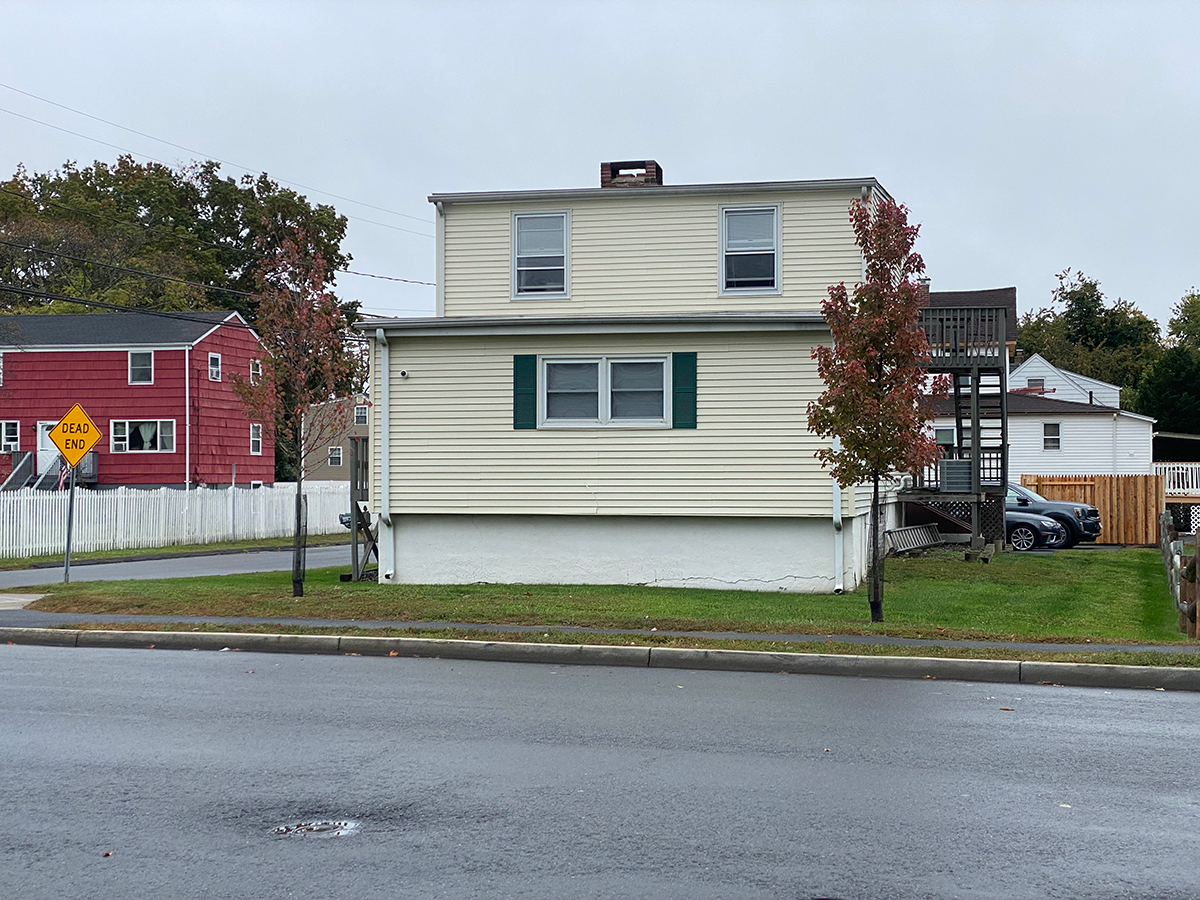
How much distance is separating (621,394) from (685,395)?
3.42 ft

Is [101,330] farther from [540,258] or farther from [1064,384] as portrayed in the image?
[1064,384]

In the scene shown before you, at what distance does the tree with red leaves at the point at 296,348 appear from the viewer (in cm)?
1692

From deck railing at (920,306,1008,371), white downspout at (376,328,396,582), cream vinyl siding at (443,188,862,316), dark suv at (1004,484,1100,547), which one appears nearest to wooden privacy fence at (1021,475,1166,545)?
dark suv at (1004,484,1100,547)

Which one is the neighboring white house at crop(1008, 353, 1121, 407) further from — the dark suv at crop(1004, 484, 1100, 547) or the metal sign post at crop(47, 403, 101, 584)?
the metal sign post at crop(47, 403, 101, 584)

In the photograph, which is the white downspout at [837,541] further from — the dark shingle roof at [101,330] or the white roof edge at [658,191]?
the dark shingle roof at [101,330]

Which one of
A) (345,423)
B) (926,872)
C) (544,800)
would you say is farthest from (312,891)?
(345,423)

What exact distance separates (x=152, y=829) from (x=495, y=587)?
12808mm

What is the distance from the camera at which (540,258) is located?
69.1 ft

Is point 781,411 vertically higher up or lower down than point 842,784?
higher up

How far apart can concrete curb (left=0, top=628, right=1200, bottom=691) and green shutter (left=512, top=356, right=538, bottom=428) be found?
22.5 feet

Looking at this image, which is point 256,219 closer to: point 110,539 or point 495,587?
point 110,539

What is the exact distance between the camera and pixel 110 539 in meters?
32.6

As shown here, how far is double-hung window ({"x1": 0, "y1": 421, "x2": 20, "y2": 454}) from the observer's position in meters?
44.3

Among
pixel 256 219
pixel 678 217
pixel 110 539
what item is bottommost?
pixel 110 539
